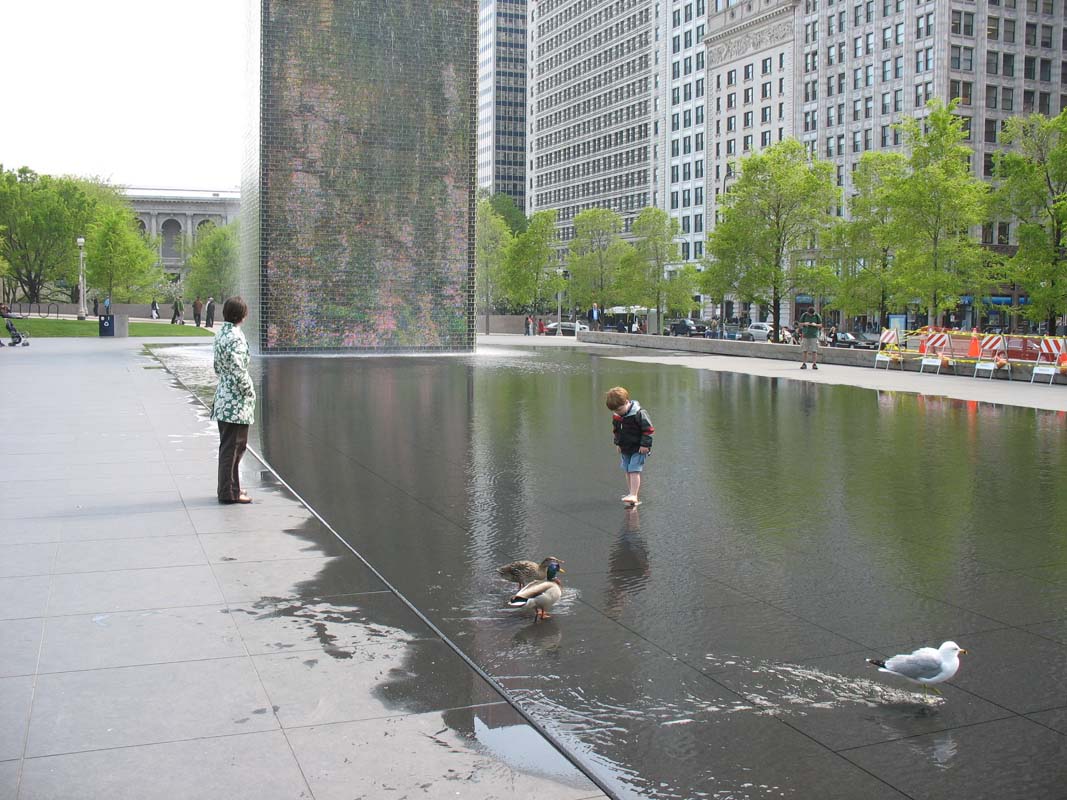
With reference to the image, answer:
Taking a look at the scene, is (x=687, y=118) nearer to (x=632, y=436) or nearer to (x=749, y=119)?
(x=749, y=119)

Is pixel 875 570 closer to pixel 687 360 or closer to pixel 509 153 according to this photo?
pixel 687 360

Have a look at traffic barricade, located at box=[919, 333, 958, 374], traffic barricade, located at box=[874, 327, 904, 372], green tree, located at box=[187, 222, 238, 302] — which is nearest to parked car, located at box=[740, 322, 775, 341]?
traffic barricade, located at box=[874, 327, 904, 372]

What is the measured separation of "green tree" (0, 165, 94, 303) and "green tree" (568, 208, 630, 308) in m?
40.5

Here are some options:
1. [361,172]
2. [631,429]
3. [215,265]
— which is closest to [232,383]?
[631,429]

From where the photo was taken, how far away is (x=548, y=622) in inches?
244

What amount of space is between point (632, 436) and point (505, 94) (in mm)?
176197

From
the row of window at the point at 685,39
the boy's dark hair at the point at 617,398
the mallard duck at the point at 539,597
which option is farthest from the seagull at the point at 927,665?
the row of window at the point at 685,39

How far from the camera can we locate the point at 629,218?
128 meters

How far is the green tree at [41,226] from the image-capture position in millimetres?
90812

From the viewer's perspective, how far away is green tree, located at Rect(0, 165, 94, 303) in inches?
3575

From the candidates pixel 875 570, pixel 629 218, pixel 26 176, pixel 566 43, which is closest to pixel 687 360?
pixel 875 570

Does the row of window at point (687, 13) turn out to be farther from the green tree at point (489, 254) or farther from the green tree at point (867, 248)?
the green tree at point (867, 248)

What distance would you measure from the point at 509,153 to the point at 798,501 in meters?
175

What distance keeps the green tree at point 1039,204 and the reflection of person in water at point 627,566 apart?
3128 centimetres
